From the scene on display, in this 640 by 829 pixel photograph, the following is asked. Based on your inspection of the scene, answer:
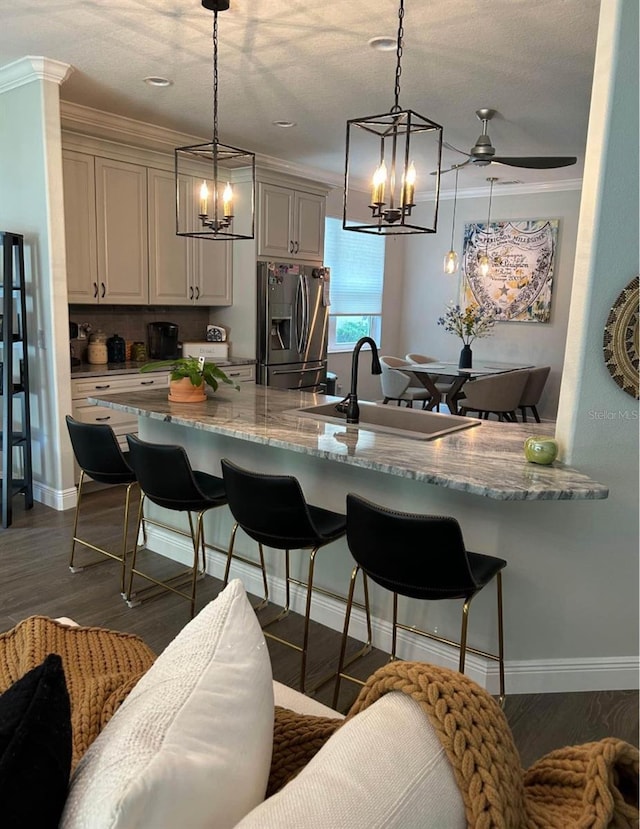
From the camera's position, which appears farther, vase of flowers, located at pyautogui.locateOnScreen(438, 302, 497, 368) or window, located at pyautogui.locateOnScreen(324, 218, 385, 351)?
window, located at pyautogui.locateOnScreen(324, 218, 385, 351)

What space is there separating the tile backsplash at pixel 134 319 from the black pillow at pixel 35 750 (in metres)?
4.53

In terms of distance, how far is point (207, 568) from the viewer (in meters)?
3.41

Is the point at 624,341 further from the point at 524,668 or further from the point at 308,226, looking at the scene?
the point at 308,226

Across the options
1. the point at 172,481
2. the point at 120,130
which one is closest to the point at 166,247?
the point at 120,130

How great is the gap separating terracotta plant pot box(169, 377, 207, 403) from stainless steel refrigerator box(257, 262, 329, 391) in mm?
2554

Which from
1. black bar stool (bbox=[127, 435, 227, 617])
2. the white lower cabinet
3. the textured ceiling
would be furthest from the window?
black bar stool (bbox=[127, 435, 227, 617])

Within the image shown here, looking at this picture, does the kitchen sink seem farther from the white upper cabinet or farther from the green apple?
the white upper cabinet

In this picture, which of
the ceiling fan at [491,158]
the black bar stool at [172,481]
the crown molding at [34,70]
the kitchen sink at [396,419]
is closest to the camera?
the black bar stool at [172,481]

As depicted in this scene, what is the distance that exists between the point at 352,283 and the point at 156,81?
402cm

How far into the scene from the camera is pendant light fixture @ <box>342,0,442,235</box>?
7.29 ft

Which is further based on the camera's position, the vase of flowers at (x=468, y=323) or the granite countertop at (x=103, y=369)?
the vase of flowers at (x=468, y=323)

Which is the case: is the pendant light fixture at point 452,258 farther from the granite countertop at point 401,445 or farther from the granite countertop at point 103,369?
the granite countertop at point 401,445

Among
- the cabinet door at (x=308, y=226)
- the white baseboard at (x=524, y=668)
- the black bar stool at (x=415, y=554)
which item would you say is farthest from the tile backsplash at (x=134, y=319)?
the black bar stool at (x=415, y=554)

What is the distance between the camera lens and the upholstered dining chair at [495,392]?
591 centimetres
